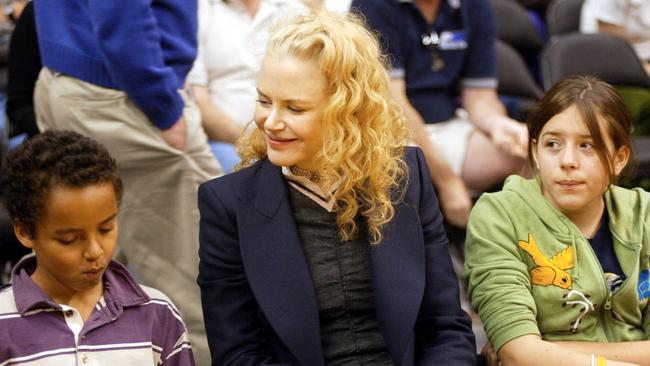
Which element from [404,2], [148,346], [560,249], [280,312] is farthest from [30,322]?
[404,2]

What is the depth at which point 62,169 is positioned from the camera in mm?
1868

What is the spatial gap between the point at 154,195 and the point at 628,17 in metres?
2.70

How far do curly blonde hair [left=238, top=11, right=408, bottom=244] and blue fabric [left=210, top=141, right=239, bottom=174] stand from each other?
3.46 ft

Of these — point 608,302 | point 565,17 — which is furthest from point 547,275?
point 565,17

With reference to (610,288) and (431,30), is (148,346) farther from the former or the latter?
(431,30)

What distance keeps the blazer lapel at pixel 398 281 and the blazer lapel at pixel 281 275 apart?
0.49 feet

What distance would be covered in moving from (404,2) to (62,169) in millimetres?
1789

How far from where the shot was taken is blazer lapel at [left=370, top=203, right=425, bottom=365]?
6.61ft

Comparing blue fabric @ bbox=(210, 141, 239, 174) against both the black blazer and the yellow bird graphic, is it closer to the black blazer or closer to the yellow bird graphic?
the black blazer

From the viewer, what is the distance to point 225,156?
10.2ft

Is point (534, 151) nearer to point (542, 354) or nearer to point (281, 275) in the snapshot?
point (542, 354)

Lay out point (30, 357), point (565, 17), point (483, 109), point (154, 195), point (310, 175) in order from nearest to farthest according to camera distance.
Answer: point (30, 357) → point (310, 175) → point (154, 195) → point (483, 109) → point (565, 17)

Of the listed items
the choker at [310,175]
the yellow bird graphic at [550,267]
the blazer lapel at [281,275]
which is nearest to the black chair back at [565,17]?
the yellow bird graphic at [550,267]

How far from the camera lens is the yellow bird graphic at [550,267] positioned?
218 cm
